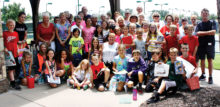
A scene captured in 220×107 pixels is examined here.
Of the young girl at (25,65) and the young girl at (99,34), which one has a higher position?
the young girl at (99,34)

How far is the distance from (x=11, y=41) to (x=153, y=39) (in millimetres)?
3645

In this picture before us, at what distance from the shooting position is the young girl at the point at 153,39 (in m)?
A: 5.32

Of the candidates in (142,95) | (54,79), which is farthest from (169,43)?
(54,79)

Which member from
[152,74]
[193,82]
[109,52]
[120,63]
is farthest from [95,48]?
[193,82]

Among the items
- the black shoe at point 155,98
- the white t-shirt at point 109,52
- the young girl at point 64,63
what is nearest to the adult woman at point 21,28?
the young girl at point 64,63

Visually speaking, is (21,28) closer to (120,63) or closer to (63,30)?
(63,30)

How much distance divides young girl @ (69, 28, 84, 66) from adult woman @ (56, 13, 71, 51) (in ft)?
1.32

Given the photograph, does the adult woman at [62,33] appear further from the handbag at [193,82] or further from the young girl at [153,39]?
the handbag at [193,82]

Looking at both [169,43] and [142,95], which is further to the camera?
[169,43]

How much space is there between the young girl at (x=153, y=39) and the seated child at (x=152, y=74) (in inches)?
7.5

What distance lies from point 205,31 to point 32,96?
441cm

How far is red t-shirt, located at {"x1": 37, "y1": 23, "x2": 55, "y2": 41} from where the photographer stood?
6160 millimetres

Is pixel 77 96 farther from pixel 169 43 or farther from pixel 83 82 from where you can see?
pixel 169 43

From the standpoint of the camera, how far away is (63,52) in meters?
5.78
